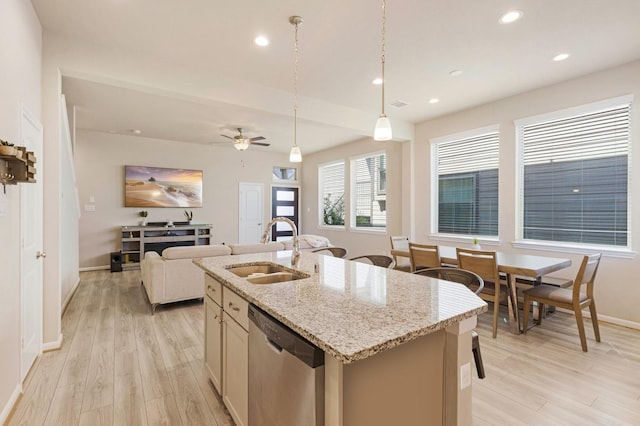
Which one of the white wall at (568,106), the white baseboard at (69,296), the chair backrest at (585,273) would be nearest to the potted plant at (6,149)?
the white baseboard at (69,296)

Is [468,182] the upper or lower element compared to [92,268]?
Result: upper

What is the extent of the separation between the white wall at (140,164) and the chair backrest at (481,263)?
606 cm

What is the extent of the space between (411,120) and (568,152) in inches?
97.3

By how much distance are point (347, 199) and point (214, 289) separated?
566 cm

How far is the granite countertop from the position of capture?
105 centimetres

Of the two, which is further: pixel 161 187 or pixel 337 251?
pixel 161 187

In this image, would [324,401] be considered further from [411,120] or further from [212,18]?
[411,120]

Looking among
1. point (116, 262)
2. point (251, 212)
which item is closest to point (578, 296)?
point (251, 212)

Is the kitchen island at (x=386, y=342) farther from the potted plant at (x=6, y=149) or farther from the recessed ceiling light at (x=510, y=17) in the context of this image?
the recessed ceiling light at (x=510, y=17)

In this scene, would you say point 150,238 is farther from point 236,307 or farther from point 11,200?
point 236,307

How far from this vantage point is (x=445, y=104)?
488cm

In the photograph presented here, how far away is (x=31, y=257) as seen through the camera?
2.58m

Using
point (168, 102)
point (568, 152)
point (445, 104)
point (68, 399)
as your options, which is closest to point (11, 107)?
point (68, 399)

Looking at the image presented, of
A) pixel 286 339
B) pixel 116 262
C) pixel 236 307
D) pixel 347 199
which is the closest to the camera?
pixel 286 339
